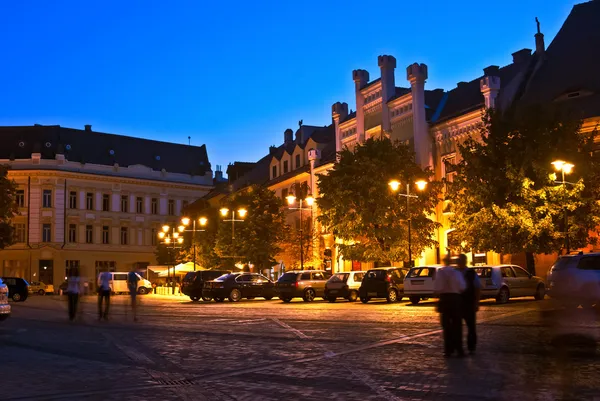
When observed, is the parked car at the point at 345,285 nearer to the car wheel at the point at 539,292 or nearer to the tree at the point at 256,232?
the car wheel at the point at 539,292

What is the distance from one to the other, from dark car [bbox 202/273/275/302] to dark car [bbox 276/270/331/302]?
2715mm

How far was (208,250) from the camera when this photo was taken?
66.0 metres

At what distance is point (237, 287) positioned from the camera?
43.0 meters

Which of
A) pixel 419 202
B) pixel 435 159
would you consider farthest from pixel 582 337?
pixel 435 159

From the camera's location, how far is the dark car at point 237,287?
140ft

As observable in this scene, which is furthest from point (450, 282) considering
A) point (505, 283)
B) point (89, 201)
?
point (89, 201)

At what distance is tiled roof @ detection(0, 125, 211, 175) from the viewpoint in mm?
87375

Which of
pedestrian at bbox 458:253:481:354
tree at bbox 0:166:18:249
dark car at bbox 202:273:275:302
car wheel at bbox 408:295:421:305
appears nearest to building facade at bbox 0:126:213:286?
tree at bbox 0:166:18:249

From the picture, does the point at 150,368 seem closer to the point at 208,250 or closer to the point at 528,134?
the point at 528,134

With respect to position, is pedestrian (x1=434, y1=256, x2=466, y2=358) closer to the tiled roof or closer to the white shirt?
the white shirt

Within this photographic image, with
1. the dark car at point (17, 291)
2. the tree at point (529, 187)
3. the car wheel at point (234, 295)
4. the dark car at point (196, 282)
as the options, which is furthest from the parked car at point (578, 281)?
the dark car at point (17, 291)

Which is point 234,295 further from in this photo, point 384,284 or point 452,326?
point 452,326

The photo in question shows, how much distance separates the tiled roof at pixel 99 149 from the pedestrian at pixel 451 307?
7967cm

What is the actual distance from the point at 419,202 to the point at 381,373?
1322 inches
